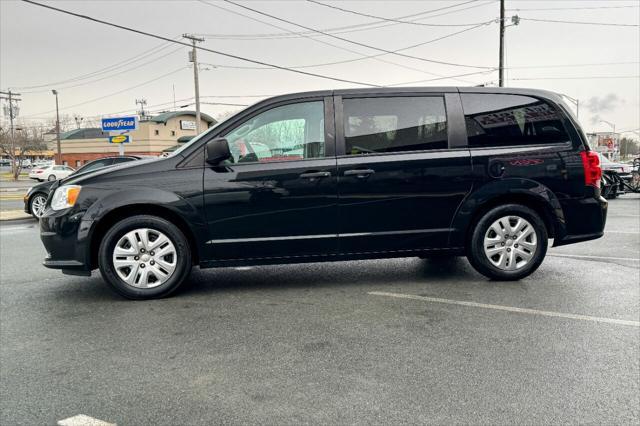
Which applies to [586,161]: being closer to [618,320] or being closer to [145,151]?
[618,320]

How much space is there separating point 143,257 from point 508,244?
3593 millimetres

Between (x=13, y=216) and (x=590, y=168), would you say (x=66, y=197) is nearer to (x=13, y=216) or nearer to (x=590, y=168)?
(x=590, y=168)

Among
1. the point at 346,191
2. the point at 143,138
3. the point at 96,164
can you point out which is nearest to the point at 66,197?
A: the point at 346,191

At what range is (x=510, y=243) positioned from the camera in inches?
207

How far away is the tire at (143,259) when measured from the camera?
185 inches

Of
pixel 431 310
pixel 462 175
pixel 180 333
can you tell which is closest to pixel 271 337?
pixel 180 333

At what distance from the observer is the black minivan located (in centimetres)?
474

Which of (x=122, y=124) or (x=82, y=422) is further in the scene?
(x=122, y=124)

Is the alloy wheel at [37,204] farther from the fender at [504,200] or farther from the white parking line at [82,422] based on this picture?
the white parking line at [82,422]

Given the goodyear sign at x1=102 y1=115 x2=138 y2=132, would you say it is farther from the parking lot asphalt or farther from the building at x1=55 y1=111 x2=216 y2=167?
the building at x1=55 y1=111 x2=216 y2=167

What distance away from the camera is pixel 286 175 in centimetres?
482

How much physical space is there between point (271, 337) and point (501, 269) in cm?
268

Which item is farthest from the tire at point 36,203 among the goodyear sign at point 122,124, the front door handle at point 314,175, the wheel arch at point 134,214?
the goodyear sign at point 122,124

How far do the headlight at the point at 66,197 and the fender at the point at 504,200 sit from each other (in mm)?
3616
